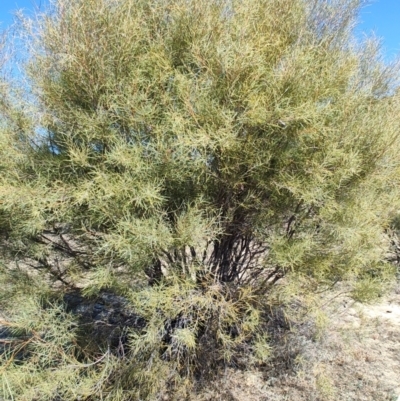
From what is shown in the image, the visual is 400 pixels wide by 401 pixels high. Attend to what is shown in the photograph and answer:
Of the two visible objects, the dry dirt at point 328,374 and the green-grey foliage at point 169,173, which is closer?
the green-grey foliage at point 169,173

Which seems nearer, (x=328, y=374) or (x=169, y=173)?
(x=169, y=173)

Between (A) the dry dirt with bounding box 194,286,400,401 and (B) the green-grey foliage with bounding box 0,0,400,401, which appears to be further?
(A) the dry dirt with bounding box 194,286,400,401

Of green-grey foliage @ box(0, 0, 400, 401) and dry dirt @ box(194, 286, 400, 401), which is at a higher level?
green-grey foliage @ box(0, 0, 400, 401)

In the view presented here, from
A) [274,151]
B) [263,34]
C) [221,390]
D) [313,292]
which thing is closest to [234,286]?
[313,292]

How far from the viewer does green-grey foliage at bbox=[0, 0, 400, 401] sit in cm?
333

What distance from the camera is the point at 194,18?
3598 millimetres

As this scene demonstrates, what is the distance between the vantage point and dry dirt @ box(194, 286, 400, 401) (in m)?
4.29

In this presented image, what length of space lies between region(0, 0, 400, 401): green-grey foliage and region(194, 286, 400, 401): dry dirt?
23.0 inches

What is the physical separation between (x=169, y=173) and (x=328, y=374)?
2.83m

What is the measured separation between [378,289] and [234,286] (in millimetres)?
1374

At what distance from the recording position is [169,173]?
341 centimetres

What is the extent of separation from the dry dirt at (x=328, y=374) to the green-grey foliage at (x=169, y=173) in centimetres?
58

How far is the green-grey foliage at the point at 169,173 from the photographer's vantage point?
10.9ft

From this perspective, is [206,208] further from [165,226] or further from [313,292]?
[313,292]
